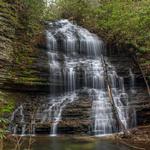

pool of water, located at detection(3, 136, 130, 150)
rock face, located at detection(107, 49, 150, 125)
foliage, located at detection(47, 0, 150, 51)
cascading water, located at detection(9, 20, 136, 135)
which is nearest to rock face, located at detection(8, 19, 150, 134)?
rock face, located at detection(107, 49, 150, 125)

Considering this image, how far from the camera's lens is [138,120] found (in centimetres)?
1620

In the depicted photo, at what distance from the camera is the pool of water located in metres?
11.1

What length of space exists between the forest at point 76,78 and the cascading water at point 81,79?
47mm

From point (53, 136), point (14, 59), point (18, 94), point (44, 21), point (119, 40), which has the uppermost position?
point (44, 21)

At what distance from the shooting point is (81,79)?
17.5m

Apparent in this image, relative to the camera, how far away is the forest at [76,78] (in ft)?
46.3

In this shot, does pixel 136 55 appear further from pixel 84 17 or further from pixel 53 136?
pixel 53 136

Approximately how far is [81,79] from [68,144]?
6119mm

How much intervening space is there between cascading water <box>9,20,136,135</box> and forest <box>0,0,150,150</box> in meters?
0.05

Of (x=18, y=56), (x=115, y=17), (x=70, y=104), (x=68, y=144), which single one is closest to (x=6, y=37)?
(x=18, y=56)

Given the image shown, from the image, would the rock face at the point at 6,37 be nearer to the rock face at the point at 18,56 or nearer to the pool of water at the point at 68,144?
the rock face at the point at 18,56

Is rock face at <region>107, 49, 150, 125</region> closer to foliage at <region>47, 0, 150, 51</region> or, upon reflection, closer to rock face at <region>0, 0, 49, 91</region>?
foliage at <region>47, 0, 150, 51</region>

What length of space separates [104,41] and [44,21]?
4.23 m

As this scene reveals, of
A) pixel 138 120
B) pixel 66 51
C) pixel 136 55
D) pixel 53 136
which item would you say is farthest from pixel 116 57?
pixel 53 136
